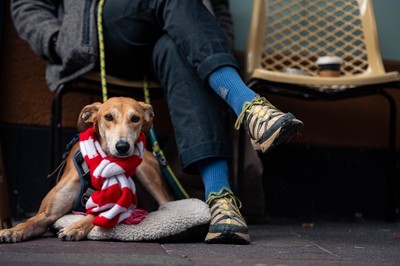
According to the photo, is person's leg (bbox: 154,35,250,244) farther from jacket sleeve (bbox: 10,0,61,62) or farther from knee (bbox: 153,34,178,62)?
jacket sleeve (bbox: 10,0,61,62)

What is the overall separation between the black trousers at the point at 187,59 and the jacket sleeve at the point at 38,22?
30 cm

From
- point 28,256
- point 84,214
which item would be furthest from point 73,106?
point 28,256

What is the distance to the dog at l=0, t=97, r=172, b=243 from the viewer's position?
2090 mm

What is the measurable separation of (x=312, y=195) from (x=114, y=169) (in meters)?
1.54

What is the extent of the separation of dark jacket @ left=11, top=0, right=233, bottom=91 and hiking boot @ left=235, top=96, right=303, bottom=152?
763 millimetres

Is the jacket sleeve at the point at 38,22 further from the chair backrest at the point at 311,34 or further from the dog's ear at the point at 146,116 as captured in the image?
the chair backrest at the point at 311,34

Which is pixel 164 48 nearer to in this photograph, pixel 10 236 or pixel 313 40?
pixel 10 236

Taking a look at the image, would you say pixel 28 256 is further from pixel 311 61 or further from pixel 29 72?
pixel 311 61

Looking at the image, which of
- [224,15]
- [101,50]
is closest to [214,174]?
[101,50]

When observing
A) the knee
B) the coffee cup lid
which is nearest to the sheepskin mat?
the knee

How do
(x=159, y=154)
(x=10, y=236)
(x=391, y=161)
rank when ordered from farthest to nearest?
(x=391, y=161) → (x=159, y=154) → (x=10, y=236)

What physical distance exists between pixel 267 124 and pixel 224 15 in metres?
1.25

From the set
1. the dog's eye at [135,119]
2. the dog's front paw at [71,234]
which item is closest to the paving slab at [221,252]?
the dog's front paw at [71,234]

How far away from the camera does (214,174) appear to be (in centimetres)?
232
